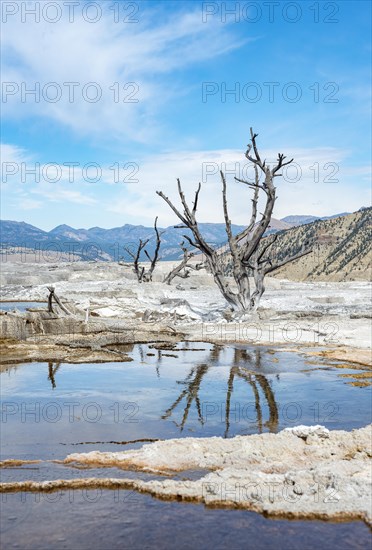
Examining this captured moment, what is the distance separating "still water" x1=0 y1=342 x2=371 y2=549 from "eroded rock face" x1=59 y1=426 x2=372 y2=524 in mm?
167

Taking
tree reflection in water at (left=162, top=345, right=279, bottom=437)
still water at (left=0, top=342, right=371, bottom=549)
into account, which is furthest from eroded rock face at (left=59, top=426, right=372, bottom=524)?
tree reflection in water at (left=162, top=345, right=279, bottom=437)

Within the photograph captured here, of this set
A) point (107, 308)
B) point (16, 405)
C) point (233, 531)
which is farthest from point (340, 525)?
point (107, 308)

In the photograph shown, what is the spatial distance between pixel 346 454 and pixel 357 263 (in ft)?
208

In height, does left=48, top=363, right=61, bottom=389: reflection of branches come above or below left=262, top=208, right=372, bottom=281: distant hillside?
below

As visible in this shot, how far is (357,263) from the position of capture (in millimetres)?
66875

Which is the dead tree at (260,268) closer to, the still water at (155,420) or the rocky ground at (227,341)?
the rocky ground at (227,341)

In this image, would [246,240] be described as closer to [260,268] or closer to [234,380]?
[260,268]

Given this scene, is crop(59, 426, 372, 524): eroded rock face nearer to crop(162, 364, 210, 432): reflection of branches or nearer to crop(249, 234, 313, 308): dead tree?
crop(162, 364, 210, 432): reflection of branches

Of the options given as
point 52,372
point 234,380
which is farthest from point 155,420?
point 52,372

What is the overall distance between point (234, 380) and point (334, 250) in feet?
223

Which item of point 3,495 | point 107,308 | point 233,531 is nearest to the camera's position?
point 233,531

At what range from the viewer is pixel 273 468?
5762 mm

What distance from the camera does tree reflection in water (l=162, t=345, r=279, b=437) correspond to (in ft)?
25.8

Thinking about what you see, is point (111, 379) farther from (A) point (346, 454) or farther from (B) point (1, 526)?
(B) point (1, 526)
